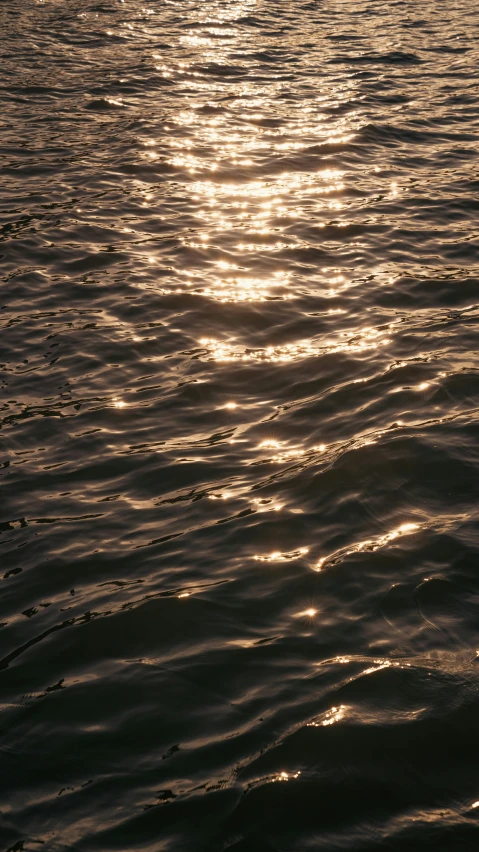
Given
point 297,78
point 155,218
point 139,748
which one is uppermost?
point 297,78

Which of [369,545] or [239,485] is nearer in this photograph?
[369,545]

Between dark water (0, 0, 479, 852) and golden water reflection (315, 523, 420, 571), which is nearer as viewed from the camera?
dark water (0, 0, 479, 852)

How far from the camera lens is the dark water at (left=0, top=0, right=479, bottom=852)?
13.5ft

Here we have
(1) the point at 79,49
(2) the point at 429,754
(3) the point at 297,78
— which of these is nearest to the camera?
(2) the point at 429,754

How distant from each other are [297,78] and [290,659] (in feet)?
48.8

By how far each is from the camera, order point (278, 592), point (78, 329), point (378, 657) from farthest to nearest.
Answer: point (78, 329)
point (278, 592)
point (378, 657)

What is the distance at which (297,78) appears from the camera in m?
17.1

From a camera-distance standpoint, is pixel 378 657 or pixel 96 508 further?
pixel 96 508

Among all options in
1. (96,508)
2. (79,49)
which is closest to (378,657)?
(96,508)

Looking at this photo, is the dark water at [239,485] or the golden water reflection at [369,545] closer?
the dark water at [239,485]

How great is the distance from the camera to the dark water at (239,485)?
13.5 feet

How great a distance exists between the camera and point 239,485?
20.9 feet

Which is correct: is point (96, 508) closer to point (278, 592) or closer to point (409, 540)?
point (278, 592)

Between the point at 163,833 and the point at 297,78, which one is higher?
the point at 297,78
